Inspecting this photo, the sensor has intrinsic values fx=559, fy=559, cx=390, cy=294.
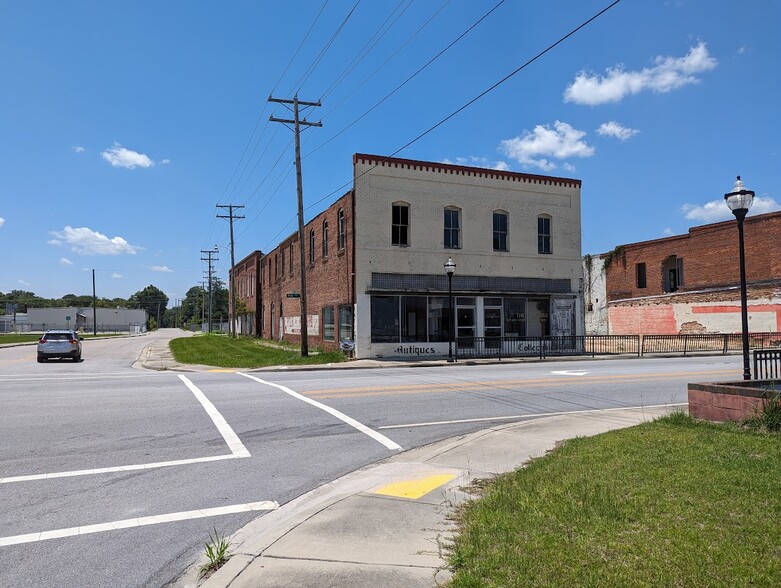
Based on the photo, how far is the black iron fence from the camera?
2802 centimetres

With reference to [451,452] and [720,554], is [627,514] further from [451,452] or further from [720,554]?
[451,452]

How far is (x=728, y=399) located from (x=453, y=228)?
2055 centimetres

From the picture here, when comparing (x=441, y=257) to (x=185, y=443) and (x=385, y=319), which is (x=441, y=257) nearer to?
(x=385, y=319)

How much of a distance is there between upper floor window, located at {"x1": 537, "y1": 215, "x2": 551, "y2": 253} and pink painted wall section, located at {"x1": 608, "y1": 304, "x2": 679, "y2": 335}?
15.1 m

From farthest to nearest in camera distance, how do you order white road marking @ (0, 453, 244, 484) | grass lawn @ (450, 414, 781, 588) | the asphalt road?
1. white road marking @ (0, 453, 244, 484)
2. the asphalt road
3. grass lawn @ (450, 414, 781, 588)

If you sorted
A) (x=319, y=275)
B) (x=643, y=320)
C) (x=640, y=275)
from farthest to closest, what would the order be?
1. (x=640, y=275)
2. (x=643, y=320)
3. (x=319, y=275)

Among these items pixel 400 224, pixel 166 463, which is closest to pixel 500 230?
pixel 400 224

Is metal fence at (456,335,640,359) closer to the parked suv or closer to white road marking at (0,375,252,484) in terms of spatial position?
white road marking at (0,375,252,484)

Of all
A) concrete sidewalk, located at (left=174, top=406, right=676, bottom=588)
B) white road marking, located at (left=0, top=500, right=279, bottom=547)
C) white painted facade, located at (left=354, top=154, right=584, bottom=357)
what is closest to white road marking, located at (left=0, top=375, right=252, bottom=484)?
white road marking, located at (left=0, top=500, right=279, bottom=547)

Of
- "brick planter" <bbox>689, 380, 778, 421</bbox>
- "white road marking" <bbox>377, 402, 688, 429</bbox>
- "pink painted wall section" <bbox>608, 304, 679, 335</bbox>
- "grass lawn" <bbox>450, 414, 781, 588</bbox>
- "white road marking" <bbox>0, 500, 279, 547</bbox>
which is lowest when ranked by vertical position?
"white road marking" <bbox>377, 402, 688, 429</bbox>

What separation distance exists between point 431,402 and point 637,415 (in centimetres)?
434

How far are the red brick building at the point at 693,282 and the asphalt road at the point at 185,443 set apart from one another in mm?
21338

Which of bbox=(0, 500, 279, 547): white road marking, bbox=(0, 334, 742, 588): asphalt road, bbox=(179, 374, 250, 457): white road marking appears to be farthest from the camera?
bbox=(179, 374, 250, 457): white road marking

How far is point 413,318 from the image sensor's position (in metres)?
27.5
